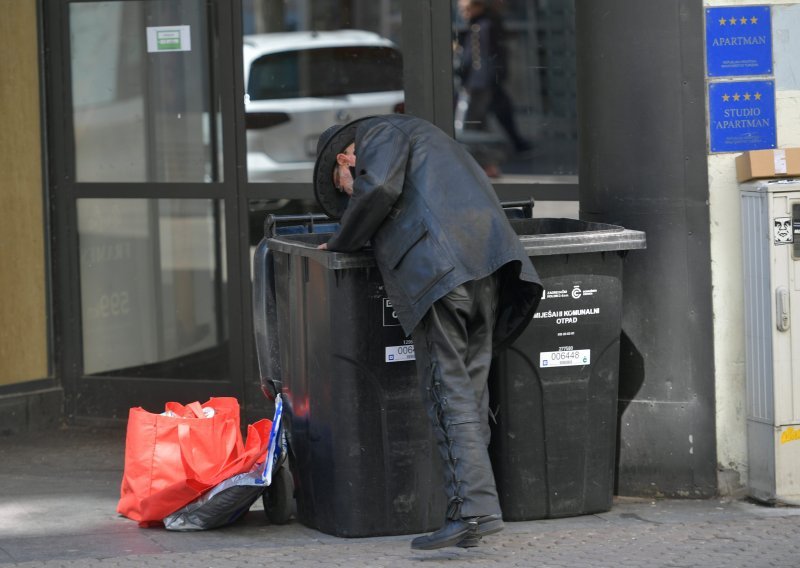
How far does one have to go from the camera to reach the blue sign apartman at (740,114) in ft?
19.6

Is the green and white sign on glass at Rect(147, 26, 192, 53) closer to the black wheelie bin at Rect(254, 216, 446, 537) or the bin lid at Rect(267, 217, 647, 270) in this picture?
the bin lid at Rect(267, 217, 647, 270)

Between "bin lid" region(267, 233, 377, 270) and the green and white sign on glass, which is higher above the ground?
the green and white sign on glass

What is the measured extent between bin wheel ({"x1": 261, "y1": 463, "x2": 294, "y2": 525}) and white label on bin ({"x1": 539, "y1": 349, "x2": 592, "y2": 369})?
3.62ft

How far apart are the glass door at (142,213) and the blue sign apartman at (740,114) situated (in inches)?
106

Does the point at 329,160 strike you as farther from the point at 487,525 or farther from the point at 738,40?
the point at 738,40

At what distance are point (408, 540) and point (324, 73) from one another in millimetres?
3077

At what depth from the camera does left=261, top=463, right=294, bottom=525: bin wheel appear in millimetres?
5715

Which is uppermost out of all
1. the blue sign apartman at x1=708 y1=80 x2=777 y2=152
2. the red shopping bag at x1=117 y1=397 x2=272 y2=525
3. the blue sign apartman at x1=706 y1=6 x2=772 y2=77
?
the blue sign apartman at x1=706 y1=6 x2=772 y2=77

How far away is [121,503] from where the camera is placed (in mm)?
5953

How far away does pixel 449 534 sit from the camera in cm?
512

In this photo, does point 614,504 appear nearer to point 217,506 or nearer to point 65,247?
point 217,506

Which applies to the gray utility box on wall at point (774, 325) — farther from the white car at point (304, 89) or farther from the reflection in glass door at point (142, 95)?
the reflection in glass door at point (142, 95)

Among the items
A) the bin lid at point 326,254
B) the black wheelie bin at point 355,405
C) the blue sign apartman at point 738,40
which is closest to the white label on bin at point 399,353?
the black wheelie bin at point 355,405

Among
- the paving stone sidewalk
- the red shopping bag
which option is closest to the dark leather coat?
the paving stone sidewalk
